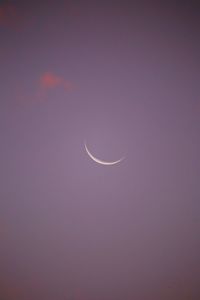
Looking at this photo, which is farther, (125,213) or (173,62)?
(125,213)

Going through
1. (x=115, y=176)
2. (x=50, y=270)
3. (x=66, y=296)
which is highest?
(x=115, y=176)

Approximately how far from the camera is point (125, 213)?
6.31m

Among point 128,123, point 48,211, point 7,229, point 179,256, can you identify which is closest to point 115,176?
point 128,123

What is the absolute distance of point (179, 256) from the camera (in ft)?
19.7

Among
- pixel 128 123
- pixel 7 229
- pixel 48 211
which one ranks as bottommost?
pixel 7 229

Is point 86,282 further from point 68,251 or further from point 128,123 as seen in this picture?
point 128,123

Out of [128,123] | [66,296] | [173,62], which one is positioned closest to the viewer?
[173,62]

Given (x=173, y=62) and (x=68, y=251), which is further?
(x=68, y=251)

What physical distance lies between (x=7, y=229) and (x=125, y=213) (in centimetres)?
285

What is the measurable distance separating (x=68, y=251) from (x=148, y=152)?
3125 millimetres

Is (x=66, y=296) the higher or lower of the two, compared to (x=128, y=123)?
lower

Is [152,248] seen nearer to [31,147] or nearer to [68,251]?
[68,251]

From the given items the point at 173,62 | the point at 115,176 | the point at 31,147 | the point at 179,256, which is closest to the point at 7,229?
the point at 31,147

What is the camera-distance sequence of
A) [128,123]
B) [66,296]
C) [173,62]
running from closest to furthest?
[173,62]
[66,296]
[128,123]
